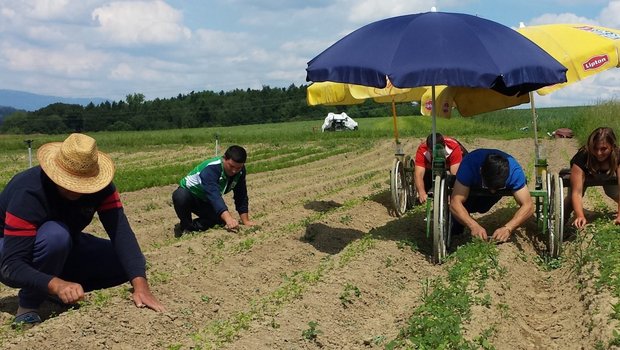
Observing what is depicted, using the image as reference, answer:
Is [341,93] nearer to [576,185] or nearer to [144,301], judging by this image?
[576,185]

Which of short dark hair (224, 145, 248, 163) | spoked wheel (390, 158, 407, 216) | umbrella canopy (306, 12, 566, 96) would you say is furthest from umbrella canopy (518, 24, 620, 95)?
short dark hair (224, 145, 248, 163)

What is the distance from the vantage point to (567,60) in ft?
26.8

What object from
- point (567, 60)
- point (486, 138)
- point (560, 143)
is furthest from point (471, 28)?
point (486, 138)

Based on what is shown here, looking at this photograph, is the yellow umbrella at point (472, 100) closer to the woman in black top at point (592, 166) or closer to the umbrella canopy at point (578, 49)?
the umbrella canopy at point (578, 49)

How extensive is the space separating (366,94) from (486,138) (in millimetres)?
18980

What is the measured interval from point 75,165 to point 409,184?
6.49 m

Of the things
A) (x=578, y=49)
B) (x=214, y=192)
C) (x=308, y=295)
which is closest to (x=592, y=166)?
(x=578, y=49)

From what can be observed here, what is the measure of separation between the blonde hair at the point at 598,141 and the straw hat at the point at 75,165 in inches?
197

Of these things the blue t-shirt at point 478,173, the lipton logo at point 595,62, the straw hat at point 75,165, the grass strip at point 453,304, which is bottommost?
the grass strip at point 453,304

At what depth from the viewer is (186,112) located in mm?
75562

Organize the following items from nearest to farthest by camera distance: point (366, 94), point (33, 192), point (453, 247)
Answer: point (33, 192), point (453, 247), point (366, 94)

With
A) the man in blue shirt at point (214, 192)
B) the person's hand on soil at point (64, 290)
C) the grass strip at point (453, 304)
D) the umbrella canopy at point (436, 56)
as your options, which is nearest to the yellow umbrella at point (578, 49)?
the umbrella canopy at point (436, 56)

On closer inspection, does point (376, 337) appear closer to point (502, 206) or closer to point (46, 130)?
point (502, 206)

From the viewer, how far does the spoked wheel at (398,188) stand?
9.54 metres
